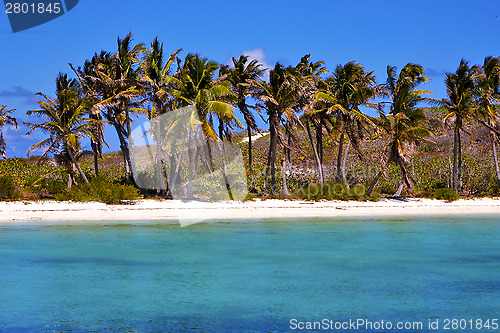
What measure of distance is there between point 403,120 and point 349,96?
385cm

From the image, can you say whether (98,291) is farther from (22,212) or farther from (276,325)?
(22,212)

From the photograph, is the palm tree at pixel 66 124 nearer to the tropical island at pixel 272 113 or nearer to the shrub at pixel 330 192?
the tropical island at pixel 272 113

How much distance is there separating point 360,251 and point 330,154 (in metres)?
42.4

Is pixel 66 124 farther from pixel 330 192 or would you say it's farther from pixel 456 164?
pixel 456 164

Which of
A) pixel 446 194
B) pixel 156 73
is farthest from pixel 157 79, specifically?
pixel 446 194

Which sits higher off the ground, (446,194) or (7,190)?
(7,190)

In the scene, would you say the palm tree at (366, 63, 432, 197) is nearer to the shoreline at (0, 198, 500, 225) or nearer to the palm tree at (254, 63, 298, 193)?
the shoreline at (0, 198, 500, 225)

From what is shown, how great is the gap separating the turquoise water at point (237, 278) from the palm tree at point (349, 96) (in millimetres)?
13329

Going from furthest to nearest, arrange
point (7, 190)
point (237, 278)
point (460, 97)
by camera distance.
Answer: point (460, 97)
point (7, 190)
point (237, 278)

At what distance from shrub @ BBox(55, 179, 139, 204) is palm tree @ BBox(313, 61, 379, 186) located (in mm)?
12703

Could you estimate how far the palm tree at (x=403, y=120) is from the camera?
3194 centimetres

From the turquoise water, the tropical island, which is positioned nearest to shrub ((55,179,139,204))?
the tropical island

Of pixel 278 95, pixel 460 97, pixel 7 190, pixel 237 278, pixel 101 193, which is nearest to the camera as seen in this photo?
pixel 237 278

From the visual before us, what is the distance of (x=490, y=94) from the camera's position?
35062 millimetres
